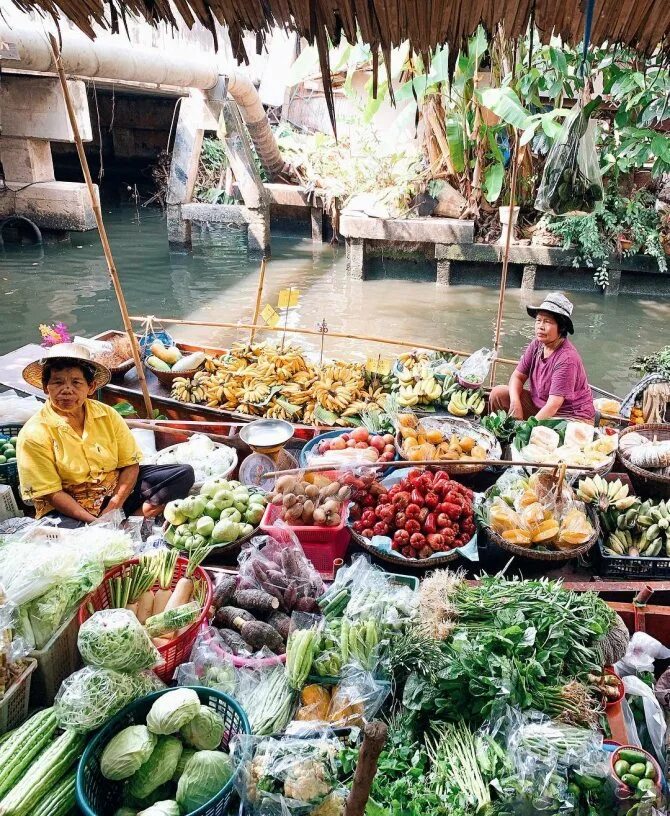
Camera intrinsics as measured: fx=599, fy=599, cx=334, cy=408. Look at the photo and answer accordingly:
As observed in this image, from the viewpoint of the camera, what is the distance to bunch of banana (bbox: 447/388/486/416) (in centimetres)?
492

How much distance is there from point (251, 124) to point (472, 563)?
11466 mm

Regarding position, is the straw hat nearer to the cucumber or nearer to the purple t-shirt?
the cucumber

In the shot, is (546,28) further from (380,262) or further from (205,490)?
(380,262)

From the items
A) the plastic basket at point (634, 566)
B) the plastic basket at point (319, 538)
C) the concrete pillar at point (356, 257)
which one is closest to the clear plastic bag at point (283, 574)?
the plastic basket at point (319, 538)

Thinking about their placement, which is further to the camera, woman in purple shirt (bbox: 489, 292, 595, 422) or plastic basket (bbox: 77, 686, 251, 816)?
woman in purple shirt (bbox: 489, 292, 595, 422)

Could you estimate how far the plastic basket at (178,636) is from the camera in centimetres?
227

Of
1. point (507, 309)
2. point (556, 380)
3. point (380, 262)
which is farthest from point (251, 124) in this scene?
point (556, 380)

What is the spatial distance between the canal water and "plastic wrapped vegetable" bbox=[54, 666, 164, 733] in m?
6.48

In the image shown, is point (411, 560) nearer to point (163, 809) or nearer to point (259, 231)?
point (163, 809)

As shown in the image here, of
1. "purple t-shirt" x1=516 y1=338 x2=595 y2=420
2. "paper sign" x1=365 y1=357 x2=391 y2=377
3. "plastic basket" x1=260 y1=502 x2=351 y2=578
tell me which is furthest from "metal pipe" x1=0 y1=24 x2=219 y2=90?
"plastic basket" x1=260 y1=502 x2=351 y2=578

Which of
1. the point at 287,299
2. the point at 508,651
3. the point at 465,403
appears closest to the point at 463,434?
the point at 465,403

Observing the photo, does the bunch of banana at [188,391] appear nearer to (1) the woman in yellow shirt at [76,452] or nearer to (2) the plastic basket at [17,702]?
(1) the woman in yellow shirt at [76,452]

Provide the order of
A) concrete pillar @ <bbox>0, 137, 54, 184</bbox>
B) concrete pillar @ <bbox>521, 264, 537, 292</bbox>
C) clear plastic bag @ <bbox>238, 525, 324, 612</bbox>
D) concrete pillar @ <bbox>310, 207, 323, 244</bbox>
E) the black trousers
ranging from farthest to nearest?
concrete pillar @ <bbox>310, 207, 323, 244</bbox>, concrete pillar @ <bbox>0, 137, 54, 184</bbox>, concrete pillar @ <bbox>521, 264, 537, 292</bbox>, the black trousers, clear plastic bag @ <bbox>238, 525, 324, 612</bbox>

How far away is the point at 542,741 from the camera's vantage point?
6.32 ft
